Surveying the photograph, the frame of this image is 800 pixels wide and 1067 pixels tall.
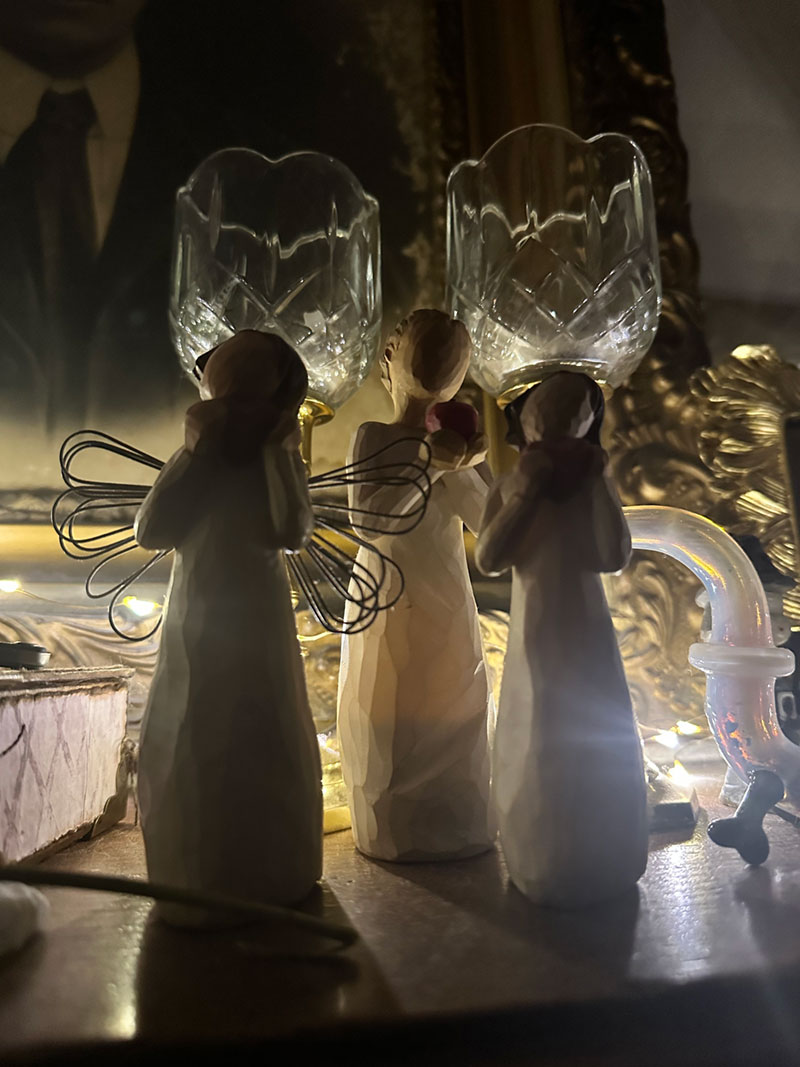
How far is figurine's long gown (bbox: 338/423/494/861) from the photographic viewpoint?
0.41 metres

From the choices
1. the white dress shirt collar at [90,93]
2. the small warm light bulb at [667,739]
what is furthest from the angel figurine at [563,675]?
the white dress shirt collar at [90,93]

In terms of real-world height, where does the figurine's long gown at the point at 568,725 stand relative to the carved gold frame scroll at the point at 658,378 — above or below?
below

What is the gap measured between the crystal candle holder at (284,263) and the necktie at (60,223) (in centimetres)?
24

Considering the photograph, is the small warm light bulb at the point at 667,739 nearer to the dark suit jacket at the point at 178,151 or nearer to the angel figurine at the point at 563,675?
the angel figurine at the point at 563,675

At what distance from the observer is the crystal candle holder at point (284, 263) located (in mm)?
549

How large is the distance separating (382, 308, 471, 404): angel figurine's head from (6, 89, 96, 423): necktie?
45cm

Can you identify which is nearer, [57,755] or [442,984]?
[442,984]

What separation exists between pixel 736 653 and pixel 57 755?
0.47 meters

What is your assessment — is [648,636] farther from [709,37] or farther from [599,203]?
[709,37]

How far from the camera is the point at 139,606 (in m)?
0.71

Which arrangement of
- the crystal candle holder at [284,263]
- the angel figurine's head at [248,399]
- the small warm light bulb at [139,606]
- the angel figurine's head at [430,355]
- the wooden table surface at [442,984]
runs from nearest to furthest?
1. the wooden table surface at [442,984]
2. the angel figurine's head at [248,399]
3. the angel figurine's head at [430,355]
4. the crystal candle holder at [284,263]
5. the small warm light bulb at [139,606]

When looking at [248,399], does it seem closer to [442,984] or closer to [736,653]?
[442,984]

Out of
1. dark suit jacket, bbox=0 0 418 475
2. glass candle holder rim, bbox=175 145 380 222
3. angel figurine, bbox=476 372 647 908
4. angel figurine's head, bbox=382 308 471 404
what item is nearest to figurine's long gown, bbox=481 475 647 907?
angel figurine, bbox=476 372 647 908

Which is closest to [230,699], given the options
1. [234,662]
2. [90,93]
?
[234,662]
